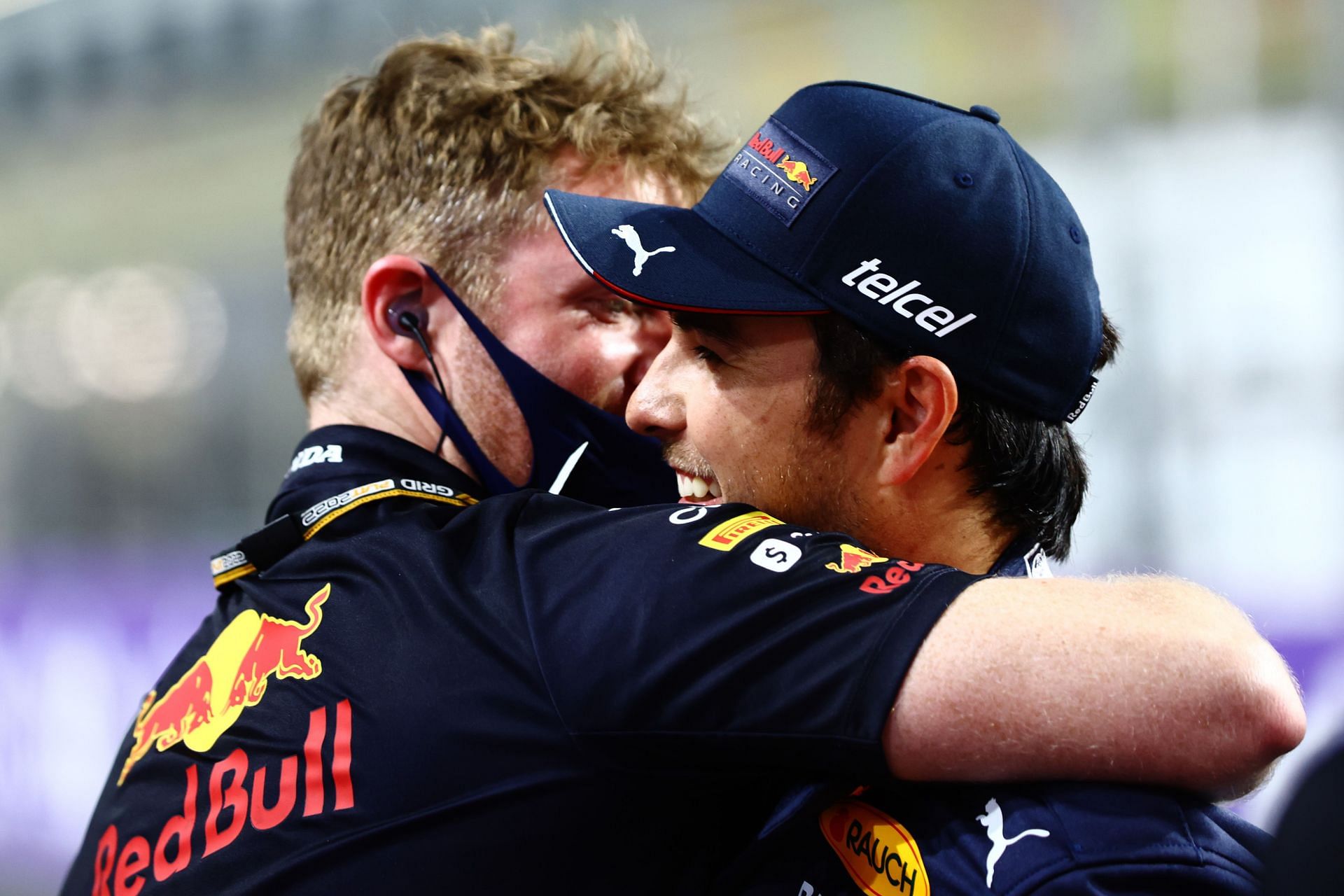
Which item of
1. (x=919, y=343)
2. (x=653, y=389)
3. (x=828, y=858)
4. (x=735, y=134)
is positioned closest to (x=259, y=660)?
(x=653, y=389)

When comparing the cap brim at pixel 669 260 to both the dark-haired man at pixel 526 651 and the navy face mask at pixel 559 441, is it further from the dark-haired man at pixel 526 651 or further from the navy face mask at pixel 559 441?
the navy face mask at pixel 559 441

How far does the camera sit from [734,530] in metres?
1.37

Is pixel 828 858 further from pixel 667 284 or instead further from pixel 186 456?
pixel 186 456

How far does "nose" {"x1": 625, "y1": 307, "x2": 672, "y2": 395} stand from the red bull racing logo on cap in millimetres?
559

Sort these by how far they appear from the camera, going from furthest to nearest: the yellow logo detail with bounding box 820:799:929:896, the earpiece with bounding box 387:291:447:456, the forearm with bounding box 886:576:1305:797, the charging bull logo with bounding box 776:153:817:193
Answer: the earpiece with bounding box 387:291:447:456 → the charging bull logo with bounding box 776:153:817:193 → the yellow logo detail with bounding box 820:799:929:896 → the forearm with bounding box 886:576:1305:797

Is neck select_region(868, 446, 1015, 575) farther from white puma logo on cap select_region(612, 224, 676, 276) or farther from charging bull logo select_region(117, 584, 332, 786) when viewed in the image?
charging bull logo select_region(117, 584, 332, 786)

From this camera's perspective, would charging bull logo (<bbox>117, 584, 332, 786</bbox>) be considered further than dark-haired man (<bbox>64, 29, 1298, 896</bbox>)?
Yes

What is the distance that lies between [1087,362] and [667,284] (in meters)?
0.55

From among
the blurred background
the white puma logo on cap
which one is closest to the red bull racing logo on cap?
the white puma logo on cap

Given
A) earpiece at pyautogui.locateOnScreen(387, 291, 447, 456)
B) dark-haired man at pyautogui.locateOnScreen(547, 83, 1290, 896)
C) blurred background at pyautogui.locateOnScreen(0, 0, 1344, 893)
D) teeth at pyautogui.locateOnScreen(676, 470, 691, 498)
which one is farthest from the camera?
blurred background at pyautogui.locateOnScreen(0, 0, 1344, 893)

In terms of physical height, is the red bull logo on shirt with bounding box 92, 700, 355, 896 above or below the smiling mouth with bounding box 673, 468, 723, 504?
below

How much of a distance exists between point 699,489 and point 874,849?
52cm

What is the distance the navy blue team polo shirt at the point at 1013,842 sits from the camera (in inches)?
45.8

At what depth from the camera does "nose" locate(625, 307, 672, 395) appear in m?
2.15
